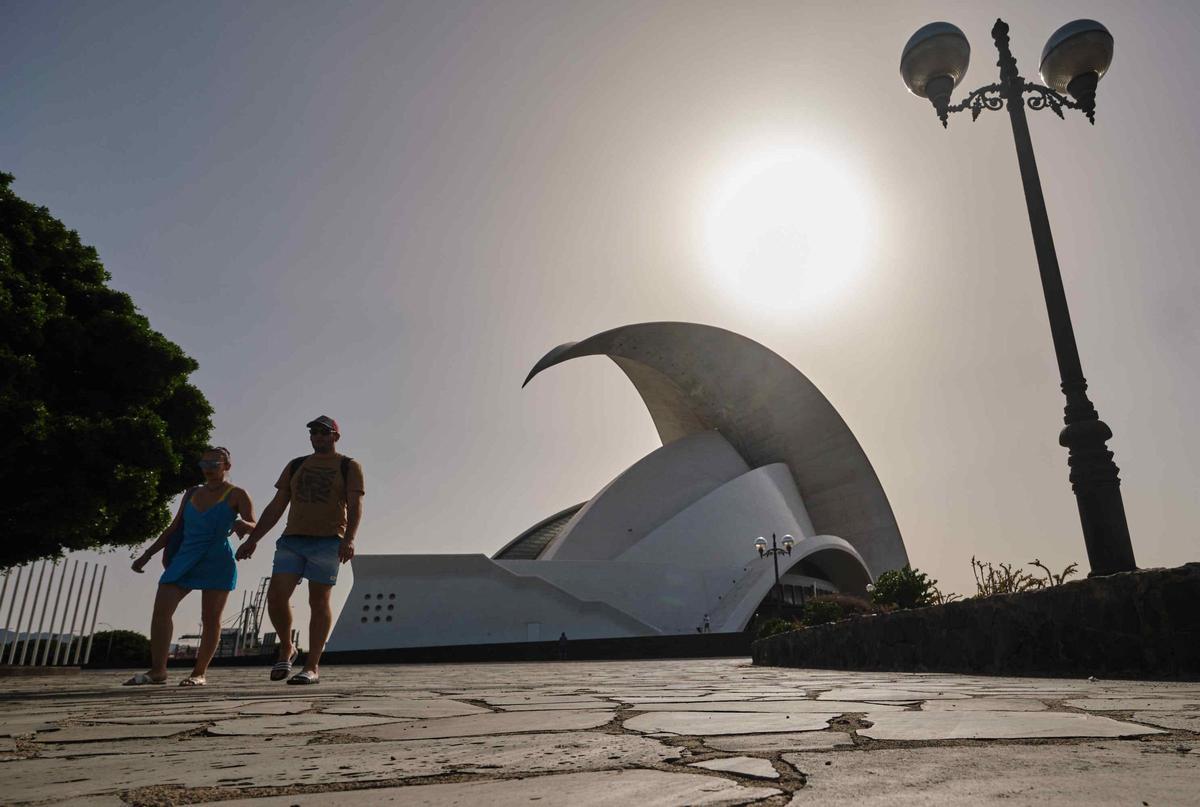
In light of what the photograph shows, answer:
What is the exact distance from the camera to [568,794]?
38.8 inches

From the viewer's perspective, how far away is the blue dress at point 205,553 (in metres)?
4.45

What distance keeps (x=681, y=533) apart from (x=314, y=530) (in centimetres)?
2600

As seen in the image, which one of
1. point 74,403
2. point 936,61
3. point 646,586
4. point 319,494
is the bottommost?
point 319,494

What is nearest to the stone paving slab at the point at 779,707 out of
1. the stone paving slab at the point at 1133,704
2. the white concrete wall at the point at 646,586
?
the stone paving slab at the point at 1133,704

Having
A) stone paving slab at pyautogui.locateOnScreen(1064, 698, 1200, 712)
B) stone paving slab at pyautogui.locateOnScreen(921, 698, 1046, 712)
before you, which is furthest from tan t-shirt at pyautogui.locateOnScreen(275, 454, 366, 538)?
stone paving slab at pyautogui.locateOnScreen(1064, 698, 1200, 712)

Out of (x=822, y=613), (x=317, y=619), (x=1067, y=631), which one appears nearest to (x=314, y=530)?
(x=317, y=619)

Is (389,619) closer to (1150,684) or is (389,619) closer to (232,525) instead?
(232,525)

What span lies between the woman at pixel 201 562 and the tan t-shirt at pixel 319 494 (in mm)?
545

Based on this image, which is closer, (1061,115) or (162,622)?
(162,622)

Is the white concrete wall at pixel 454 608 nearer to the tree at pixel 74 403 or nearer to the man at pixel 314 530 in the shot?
the tree at pixel 74 403

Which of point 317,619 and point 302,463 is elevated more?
point 302,463

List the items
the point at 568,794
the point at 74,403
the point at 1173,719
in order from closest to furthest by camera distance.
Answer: the point at 568,794, the point at 1173,719, the point at 74,403

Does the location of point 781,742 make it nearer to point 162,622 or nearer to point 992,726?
point 992,726

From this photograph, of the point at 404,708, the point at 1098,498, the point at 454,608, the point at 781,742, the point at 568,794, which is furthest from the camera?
the point at 454,608
